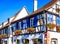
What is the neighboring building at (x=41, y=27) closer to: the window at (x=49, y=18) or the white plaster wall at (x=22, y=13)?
the window at (x=49, y=18)

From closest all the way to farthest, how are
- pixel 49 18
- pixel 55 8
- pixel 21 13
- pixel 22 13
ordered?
1. pixel 49 18
2. pixel 55 8
3. pixel 21 13
4. pixel 22 13

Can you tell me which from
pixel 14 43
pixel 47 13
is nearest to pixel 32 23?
pixel 47 13

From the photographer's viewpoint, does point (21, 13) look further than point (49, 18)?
Yes

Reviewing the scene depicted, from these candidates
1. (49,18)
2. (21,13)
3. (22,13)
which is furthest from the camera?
(22,13)

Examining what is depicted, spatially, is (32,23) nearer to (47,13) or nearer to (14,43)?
(47,13)

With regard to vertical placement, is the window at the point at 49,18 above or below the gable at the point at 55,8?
below

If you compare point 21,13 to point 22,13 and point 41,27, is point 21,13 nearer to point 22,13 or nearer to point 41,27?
point 22,13

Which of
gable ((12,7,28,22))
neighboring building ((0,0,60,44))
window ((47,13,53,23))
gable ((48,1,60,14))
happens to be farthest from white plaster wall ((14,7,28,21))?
window ((47,13,53,23))

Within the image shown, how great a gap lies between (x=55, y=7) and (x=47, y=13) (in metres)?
2.20

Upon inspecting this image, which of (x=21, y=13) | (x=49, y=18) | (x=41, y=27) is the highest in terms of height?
(x=21, y=13)

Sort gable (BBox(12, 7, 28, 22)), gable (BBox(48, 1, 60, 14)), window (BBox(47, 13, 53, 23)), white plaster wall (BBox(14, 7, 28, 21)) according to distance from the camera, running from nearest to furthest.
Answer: window (BBox(47, 13, 53, 23)) → gable (BBox(48, 1, 60, 14)) → gable (BBox(12, 7, 28, 22)) → white plaster wall (BBox(14, 7, 28, 21))

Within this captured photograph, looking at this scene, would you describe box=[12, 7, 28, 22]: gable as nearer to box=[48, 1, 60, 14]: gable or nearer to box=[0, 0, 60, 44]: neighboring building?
box=[0, 0, 60, 44]: neighboring building

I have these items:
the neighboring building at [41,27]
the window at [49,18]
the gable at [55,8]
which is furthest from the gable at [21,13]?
the window at [49,18]

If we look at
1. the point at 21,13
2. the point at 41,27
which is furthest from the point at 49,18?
the point at 21,13
